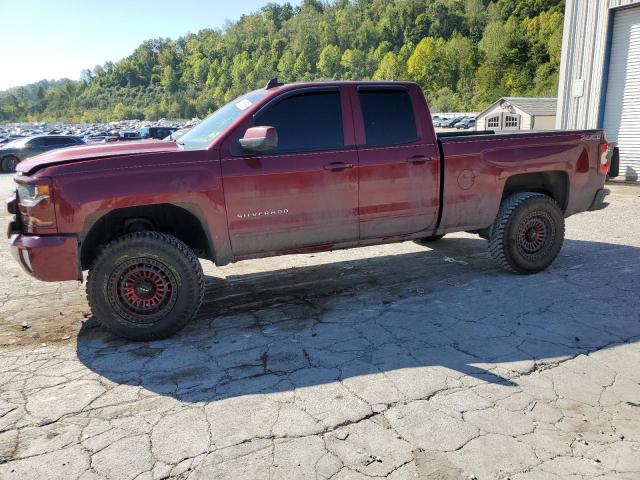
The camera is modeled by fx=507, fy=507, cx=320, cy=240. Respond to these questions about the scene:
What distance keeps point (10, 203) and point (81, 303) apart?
138cm

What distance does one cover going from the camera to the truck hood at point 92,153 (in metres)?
3.83

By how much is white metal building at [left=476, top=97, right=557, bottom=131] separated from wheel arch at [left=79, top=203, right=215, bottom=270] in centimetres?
2774

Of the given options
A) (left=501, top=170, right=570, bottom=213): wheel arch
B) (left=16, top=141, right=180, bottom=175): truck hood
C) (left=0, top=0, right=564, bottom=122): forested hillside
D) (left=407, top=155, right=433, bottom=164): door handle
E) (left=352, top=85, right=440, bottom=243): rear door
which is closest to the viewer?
(left=16, top=141, right=180, bottom=175): truck hood

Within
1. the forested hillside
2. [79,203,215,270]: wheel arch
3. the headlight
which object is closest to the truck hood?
the headlight

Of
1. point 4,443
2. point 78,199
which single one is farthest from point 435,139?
point 4,443

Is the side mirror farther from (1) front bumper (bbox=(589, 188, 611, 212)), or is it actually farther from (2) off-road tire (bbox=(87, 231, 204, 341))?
(1) front bumper (bbox=(589, 188, 611, 212))

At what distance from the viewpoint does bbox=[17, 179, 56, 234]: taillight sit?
146 inches

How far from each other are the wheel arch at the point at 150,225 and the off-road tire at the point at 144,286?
0.72 feet

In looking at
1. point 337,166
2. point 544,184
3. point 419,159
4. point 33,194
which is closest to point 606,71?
point 544,184

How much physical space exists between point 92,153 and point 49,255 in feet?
2.86

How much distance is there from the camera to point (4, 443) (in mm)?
2785

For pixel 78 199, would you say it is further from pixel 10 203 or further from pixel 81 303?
pixel 81 303

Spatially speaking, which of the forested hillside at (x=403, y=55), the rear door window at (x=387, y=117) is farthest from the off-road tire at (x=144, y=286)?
the forested hillside at (x=403, y=55)

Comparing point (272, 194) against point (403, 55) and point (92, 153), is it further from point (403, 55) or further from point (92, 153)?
point (403, 55)
